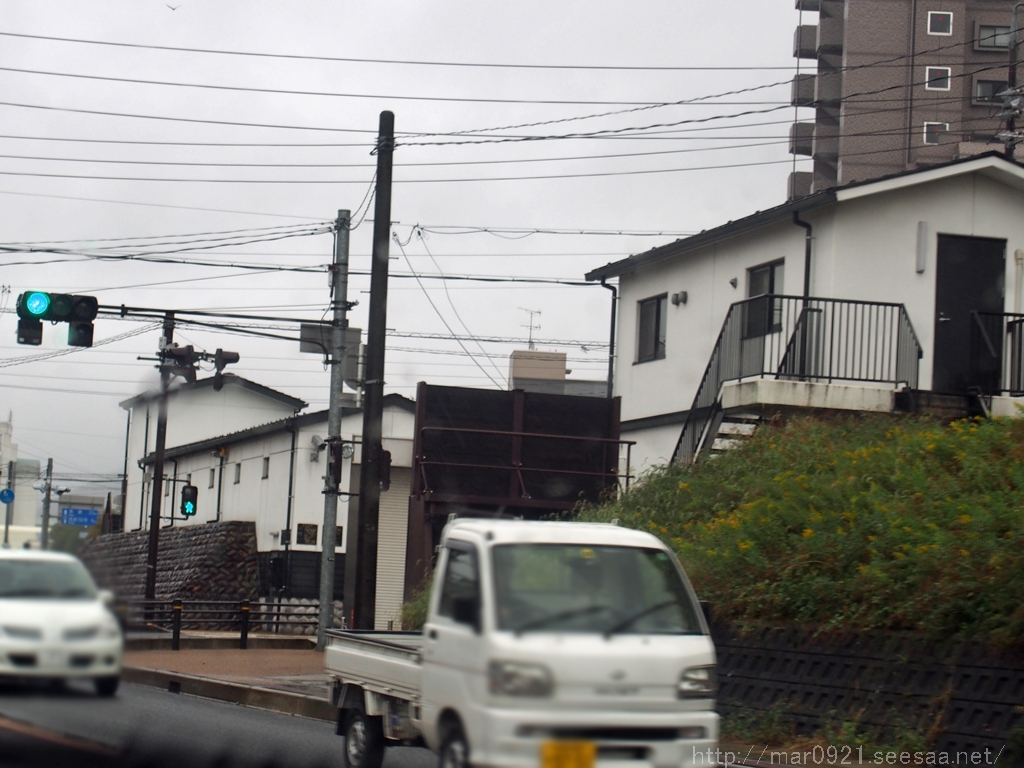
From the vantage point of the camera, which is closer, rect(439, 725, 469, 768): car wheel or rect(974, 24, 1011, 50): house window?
rect(439, 725, 469, 768): car wheel

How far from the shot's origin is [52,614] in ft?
8.01

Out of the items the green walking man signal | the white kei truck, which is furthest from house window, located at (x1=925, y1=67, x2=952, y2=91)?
the white kei truck

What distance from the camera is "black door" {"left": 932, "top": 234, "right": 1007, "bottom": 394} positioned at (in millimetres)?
19672

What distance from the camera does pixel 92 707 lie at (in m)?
2.45

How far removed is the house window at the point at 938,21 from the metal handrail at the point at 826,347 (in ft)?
149

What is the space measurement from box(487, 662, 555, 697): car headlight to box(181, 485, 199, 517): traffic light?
1854 mm

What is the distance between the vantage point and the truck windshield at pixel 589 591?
6590mm

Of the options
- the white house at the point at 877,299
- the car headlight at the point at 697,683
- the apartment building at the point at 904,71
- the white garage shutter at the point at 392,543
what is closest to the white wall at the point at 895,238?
the white house at the point at 877,299

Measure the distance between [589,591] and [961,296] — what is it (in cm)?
1510

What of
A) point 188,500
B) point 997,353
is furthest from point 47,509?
point 997,353

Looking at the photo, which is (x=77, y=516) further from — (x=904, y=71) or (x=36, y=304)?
(x=904, y=71)

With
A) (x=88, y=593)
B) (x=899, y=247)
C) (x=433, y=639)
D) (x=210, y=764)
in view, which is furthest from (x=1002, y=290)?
(x=88, y=593)

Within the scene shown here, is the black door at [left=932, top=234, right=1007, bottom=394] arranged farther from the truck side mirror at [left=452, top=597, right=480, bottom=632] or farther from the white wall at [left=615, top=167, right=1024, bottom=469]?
the truck side mirror at [left=452, top=597, right=480, bottom=632]

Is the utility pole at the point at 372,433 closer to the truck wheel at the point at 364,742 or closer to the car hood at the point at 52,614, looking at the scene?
the truck wheel at the point at 364,742
